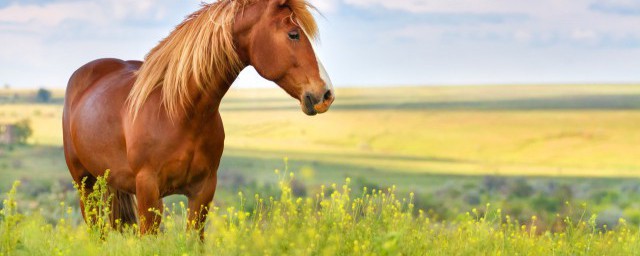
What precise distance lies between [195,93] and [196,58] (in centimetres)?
30

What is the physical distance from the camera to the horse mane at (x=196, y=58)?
285 inches

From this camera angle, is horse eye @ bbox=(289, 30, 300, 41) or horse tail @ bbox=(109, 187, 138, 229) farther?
horse tail @ bbox=(109, 187, 138, 229)

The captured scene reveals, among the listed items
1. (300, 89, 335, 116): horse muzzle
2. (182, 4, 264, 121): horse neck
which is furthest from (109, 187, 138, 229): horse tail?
(300, 89, 335, 116): horse muzzle

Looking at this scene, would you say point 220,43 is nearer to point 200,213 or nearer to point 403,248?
point 200,213

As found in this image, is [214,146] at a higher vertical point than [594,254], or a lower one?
higher

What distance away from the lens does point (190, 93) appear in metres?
7.51

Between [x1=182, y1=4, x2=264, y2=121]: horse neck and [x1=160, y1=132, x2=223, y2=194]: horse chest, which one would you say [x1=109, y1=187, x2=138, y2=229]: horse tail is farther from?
[x1=182, y1=4, x2=264, y2=121]: horse neck

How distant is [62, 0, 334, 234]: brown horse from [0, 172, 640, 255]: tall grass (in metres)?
0.26

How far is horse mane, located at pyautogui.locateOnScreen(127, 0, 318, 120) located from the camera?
724cm

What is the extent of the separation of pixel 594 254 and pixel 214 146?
12.1ft

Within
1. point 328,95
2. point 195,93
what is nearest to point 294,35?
point 328,95

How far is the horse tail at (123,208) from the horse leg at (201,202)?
1.48 meters

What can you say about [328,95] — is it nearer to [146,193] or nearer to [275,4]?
[275,4]

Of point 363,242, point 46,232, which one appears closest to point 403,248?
point 363,242
